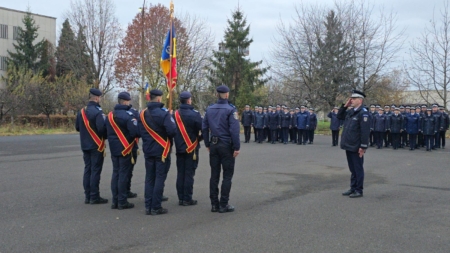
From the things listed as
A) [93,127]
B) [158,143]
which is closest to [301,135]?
[93,127]

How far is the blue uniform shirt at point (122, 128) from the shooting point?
752 cm

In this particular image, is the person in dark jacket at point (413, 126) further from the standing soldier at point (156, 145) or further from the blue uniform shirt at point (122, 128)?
the blue uniform shirt at point (122, 128)

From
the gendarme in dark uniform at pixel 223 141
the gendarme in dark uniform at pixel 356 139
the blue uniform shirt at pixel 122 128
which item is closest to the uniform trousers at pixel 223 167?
the gendarme in dark uniform at pixel 223 141

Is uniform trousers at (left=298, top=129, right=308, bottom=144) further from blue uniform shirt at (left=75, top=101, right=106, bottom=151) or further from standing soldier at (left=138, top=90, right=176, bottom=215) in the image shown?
standing soldier at (left=138, top=90, right=176, bottom=215)

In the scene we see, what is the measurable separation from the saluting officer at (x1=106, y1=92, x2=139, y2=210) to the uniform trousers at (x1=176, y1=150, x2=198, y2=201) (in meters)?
0.84

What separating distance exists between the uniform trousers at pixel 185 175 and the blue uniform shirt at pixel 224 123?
815 millimetres

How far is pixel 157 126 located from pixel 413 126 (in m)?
14.9

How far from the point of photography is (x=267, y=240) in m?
5.59

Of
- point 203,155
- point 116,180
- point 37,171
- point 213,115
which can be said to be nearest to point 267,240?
point 213,115

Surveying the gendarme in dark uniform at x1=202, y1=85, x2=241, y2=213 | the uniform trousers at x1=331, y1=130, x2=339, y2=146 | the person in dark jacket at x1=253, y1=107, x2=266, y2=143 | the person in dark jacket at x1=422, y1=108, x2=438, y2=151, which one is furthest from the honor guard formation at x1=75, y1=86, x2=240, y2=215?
the person in dark jacket at x1=253, y1=107, x2=266, y2=143

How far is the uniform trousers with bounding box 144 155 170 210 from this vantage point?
7.05 metres

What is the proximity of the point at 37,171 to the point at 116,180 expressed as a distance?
5.31 metres

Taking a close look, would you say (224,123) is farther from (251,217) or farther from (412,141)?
(412,141)

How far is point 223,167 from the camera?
23.5 ft
